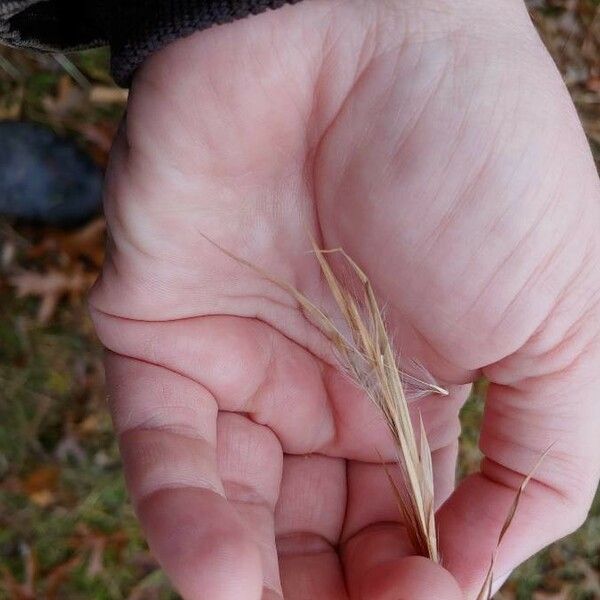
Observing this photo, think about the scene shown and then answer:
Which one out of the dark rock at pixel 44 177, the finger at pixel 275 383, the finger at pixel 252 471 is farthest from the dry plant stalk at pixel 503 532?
the dark rock at pixel 44 177

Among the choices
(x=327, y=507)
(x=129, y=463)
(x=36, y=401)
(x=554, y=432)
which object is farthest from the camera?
(x=36, y=401)

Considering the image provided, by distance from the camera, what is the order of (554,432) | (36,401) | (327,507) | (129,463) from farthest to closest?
(36,401) < (327,507) < (554,432) < (129,463)

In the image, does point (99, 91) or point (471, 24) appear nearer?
point (471, 24)

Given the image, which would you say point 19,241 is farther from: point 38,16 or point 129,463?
point 129,463

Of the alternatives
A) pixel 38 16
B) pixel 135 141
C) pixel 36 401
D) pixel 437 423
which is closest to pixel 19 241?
pixel 36 401

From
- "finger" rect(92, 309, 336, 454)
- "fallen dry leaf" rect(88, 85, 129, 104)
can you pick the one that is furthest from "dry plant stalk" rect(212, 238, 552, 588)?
"fallen dry leaf" rect(88, 85, 129, 104)

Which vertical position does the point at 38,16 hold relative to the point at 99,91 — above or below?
above

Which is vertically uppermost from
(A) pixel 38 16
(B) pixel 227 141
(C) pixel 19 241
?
Result: (A) pixel 38 16
